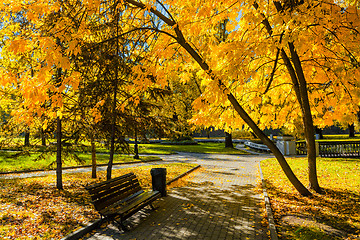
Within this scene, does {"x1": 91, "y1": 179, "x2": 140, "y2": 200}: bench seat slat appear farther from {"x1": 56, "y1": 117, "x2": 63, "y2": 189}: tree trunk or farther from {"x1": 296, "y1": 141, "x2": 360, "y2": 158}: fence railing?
{"x1": 296, "y1": 141, "x2": 360, "y2": 158}: fence railing


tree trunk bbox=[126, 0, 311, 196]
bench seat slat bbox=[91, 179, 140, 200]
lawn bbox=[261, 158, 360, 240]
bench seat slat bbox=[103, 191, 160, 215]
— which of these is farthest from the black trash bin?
lawn bbox=[261, 158, 360, 240]

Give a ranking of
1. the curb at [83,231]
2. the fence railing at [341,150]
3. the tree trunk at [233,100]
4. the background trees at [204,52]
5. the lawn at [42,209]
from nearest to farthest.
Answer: the curb at [83,231]
the lawn at [42,209]
the background trees at [204,52]
the tree trunk at [233,100]
the fence railing at [341,150]

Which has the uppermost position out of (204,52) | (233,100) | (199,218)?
(204,52)

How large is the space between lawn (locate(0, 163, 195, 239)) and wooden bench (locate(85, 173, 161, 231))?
610 millimetres

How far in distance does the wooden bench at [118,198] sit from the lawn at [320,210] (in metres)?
2.94

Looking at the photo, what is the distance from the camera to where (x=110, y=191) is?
214 inches

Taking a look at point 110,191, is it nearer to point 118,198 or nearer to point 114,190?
point 114,190

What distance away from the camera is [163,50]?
7.05m

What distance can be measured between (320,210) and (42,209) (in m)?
6.66

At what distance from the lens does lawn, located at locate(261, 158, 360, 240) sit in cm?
485

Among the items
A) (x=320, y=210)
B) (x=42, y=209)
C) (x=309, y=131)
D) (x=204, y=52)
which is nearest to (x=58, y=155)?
(x=42, y=209)

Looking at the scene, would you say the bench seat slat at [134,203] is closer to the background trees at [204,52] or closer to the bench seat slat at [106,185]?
the bench seat slat at [106,185]

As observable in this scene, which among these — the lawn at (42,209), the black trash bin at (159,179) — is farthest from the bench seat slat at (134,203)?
the black trash bin at (159,179)

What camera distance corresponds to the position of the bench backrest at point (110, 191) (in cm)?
492
